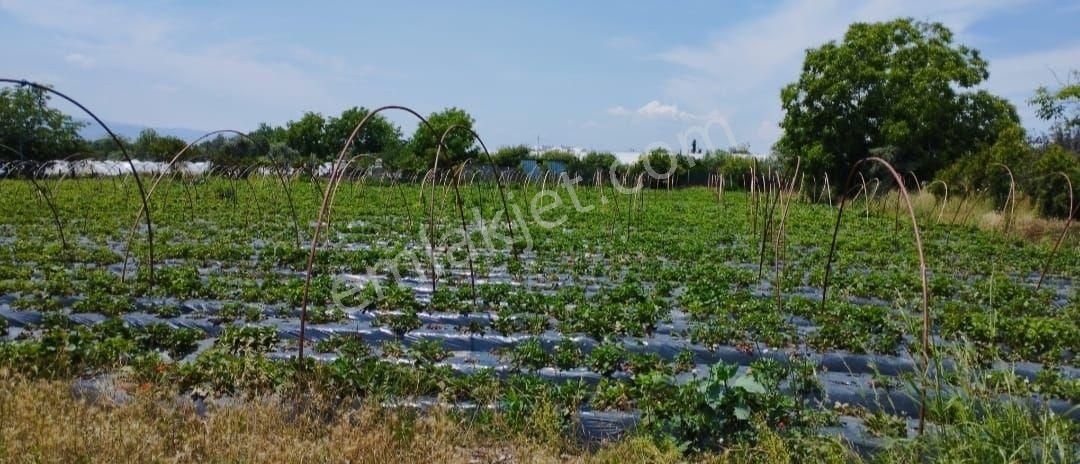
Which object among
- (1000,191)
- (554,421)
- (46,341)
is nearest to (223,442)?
(554,421)

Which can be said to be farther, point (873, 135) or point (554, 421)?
point (873, 135)

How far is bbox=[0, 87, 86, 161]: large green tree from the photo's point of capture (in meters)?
33.9

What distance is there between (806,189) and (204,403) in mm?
24965

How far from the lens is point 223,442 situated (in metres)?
3.62

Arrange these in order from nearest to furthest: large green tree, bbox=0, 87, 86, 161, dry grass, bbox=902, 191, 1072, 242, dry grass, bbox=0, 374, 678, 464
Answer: dry grass, bbox=0, 374, 678, 464 < dry grass, bbox=902, 191, 1072, 242 < large green tree, bbox=0, 87, 86, 161

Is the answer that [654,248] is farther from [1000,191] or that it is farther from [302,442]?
[1000,191]

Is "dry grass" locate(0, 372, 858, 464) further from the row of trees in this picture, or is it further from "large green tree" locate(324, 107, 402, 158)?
"large green tree" locate(324, 107, 402, 158)

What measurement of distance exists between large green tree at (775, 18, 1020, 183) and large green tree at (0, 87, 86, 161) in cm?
3503

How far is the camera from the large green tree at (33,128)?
3394 cm

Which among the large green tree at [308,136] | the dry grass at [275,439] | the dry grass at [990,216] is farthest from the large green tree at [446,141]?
the dry grass at [275,439]

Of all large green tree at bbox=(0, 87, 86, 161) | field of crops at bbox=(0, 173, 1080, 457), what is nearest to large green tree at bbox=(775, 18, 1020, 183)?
field of crops at bbox=(0, 173, 1080, 457)

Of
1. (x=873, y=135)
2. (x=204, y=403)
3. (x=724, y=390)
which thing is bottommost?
(x=204, y=403)

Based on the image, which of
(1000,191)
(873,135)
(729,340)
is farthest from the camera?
(873,135)

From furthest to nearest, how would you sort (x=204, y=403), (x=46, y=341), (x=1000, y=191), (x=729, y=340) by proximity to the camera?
(x=1000, y=191), (x=729, y=340), (x=46, y=341), (x=204, y=403)
